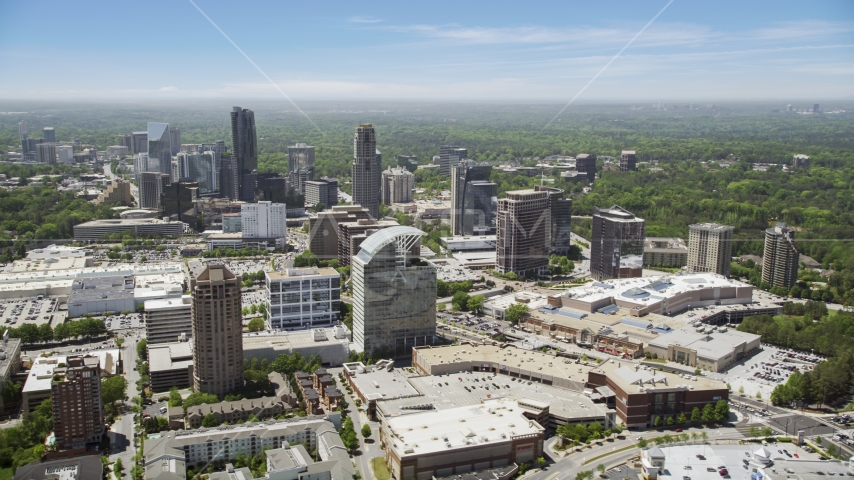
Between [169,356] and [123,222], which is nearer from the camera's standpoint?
[169,356]

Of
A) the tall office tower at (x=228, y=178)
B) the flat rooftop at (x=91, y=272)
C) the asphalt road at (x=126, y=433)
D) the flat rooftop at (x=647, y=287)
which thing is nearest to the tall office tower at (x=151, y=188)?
the tall office tower at (x=228, y=178)

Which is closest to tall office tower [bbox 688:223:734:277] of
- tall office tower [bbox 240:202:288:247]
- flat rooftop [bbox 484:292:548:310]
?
flat rooftop [bbox 484:292:548:310]

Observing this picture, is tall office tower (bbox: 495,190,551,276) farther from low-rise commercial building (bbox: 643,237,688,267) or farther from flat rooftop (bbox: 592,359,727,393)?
flat rooftop (bbox: 592,359,727,393)

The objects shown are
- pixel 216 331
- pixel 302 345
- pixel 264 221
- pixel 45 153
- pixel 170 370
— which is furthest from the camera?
pixel 45 153

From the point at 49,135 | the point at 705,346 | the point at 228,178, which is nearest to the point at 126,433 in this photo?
the point at 705,346

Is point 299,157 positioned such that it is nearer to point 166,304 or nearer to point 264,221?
point 264,221
